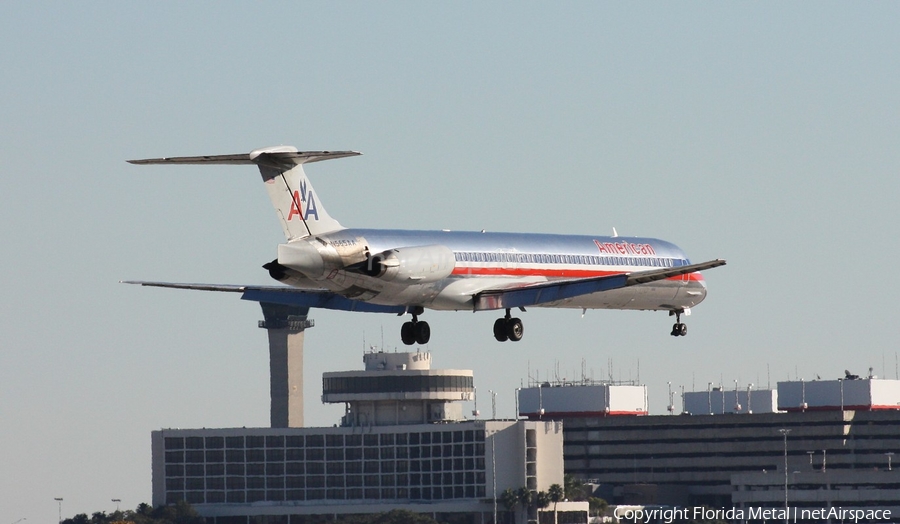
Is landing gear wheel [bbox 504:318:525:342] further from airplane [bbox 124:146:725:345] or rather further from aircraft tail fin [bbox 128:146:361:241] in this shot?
aircraft tail fin [bbox 128:146:361:241]

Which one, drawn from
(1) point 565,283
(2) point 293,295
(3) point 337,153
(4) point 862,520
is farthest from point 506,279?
(4) point 862,520

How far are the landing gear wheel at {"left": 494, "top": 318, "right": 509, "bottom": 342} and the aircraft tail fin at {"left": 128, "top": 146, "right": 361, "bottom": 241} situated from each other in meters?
11.1

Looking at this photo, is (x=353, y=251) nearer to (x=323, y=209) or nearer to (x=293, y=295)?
(x=323, y=209)

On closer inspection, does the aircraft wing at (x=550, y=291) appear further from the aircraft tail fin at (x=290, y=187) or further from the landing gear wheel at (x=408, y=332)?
the aircraft tail fin at (x=290, y=187)

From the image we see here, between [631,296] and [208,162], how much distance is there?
74.4 ft

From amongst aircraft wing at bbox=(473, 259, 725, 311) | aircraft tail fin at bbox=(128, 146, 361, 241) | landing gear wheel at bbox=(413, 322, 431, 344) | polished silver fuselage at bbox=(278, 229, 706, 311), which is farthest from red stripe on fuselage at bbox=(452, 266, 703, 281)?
aircraft tail fin at bbox=(128, 146, 361, 241)

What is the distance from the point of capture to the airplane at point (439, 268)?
191 ft

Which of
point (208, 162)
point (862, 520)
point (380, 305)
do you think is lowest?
point (862, 520)

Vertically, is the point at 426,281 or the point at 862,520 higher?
the point at 426,281

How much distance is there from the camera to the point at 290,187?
58938 mm

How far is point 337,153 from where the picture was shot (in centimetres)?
5656

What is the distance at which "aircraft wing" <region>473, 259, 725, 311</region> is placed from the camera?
6469cm

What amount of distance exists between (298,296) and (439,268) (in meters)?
6.72

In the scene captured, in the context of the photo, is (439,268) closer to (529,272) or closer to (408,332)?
(408,332)
